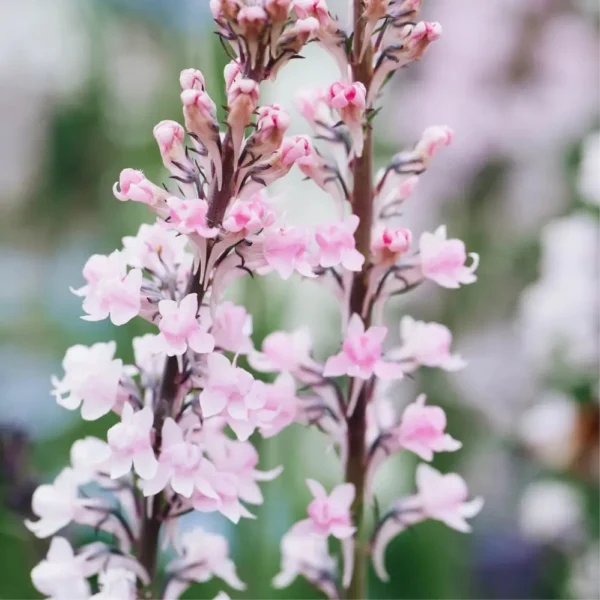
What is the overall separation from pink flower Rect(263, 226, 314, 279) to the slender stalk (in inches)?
2.4

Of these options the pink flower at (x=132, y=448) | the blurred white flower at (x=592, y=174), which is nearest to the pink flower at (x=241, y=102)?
the pink flower at (x=132, y=448)

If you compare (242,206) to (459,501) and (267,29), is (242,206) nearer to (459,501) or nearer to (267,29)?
(267,29)

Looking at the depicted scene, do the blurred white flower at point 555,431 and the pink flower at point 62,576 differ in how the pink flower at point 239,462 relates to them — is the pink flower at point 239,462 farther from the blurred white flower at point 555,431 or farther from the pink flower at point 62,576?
the blurred white flower at point 555,431

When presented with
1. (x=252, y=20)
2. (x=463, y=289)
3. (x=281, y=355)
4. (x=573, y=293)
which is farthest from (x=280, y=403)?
(x=463, y=289)

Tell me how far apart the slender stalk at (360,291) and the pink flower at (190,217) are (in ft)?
0.29

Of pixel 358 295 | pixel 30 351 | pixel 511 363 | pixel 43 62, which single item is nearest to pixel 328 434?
pixel 358 295

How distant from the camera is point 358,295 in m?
0.39

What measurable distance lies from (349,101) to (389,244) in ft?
0.18

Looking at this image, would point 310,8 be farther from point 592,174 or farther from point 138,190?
point 592,174

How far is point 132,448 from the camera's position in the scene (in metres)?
0.32

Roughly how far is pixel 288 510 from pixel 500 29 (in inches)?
24.5

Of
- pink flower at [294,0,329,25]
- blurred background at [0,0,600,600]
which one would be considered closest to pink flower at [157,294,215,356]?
pink flower at [294,0,329,25]

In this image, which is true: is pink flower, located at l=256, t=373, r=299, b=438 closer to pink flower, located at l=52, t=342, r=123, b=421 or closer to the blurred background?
pink flower, located at l=52, t=342, r=123, b=421

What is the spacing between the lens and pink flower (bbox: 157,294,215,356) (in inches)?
12.4
